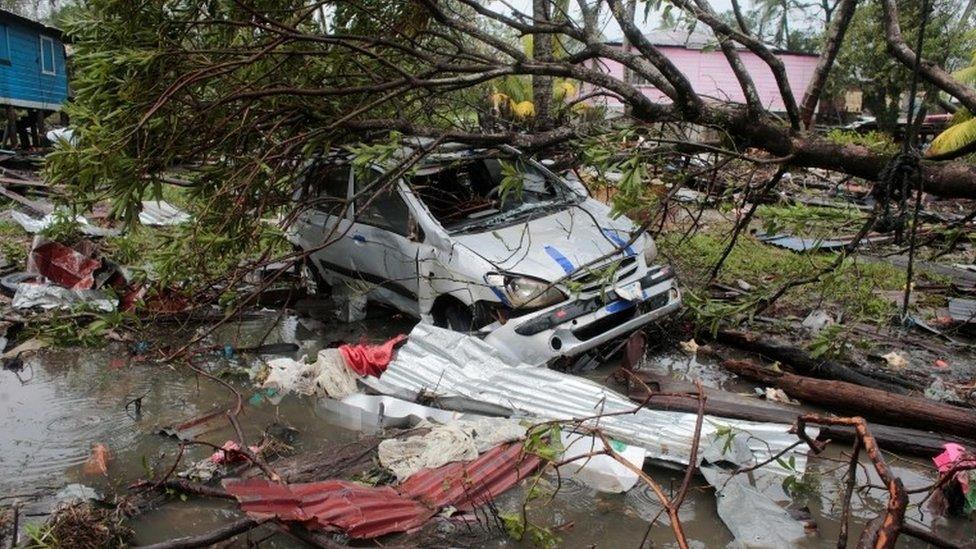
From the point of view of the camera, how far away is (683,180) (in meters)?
4.80

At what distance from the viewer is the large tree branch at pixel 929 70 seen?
4.63 m

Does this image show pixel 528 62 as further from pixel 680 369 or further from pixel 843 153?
pixel 680 369

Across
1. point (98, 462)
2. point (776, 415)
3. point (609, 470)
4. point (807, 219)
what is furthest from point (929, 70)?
point (98, 462)

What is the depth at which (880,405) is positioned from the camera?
16.6 ft

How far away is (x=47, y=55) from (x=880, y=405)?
2515 centimetres

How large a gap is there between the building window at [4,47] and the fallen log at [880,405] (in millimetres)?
21796

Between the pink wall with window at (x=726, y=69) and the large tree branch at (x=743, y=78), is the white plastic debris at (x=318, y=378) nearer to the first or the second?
the large tree branch at (x=743, y=78)

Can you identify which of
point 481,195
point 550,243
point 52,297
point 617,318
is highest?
point 481,195

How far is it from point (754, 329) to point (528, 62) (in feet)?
11.9

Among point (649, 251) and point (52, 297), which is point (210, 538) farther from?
point (52, 297)

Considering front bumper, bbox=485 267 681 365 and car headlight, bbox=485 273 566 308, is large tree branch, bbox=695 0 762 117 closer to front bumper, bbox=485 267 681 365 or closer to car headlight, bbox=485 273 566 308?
front bumper, bbox=485 267 681 365

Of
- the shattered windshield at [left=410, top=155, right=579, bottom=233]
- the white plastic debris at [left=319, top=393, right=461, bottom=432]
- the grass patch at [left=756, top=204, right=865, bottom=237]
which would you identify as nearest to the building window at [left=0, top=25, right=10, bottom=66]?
the shattered windshield at [left=410, top=155, right=579, bottom=233]

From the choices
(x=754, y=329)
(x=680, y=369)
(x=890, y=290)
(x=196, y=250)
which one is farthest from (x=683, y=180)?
(x=890, y=290)

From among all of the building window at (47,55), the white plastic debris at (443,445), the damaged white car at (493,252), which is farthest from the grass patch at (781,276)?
the building window at (47,55)
